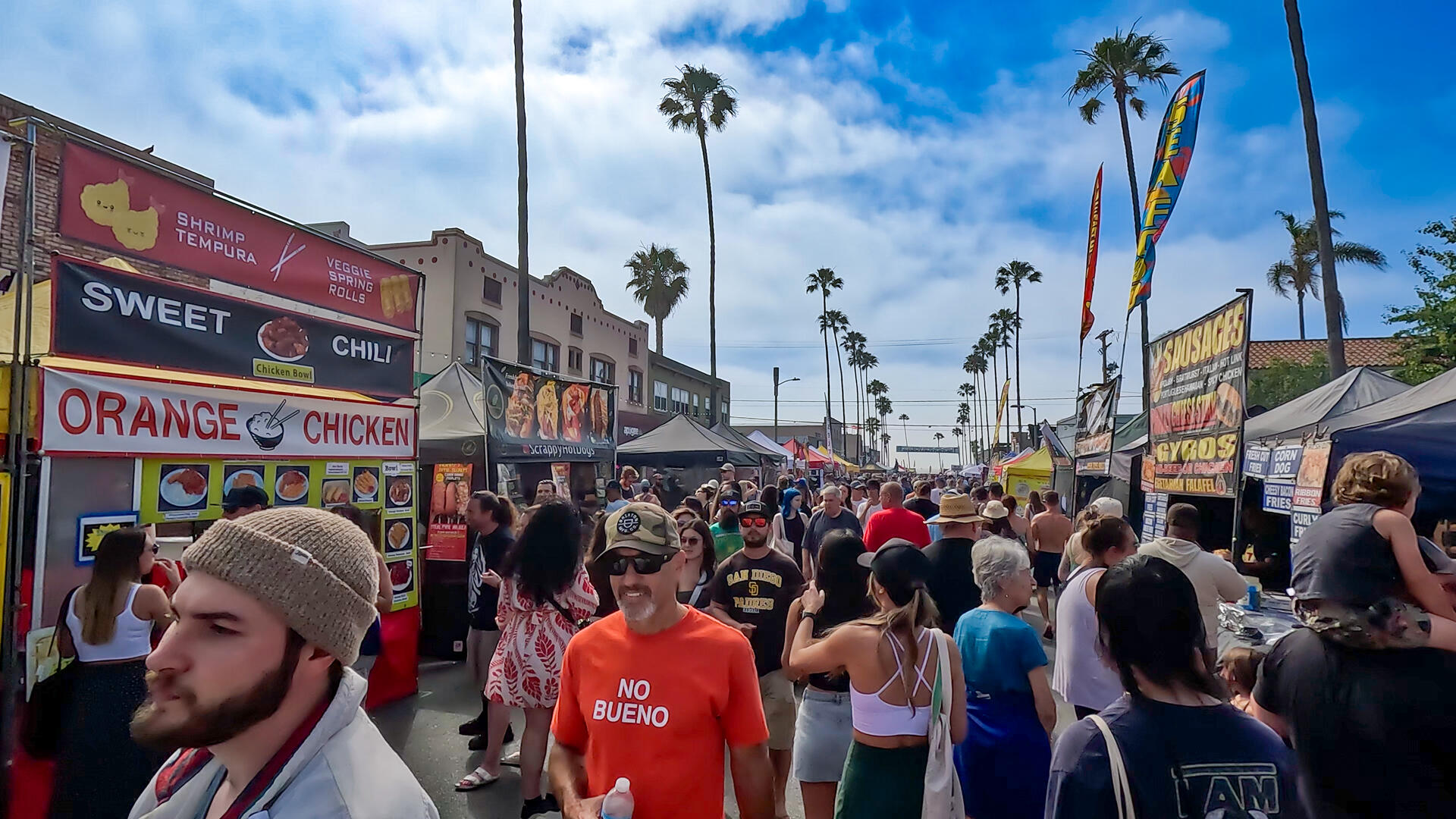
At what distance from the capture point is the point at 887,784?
9.70 ft

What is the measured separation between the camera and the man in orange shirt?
2.40m

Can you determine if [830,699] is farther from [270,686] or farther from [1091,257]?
[1091,257]

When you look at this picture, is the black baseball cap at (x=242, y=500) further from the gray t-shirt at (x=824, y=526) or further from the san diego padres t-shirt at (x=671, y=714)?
the gray t-shirt at (x=824, y=526)

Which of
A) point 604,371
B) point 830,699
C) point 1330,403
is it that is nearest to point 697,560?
point 830,699

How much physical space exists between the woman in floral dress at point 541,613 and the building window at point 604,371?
2598 cm

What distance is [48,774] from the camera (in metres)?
3.97

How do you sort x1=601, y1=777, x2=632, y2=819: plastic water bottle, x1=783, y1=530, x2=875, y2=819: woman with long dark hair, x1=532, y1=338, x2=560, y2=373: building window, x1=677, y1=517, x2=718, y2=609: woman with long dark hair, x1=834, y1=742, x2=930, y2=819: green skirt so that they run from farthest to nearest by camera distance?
x1=532, y1=338, x2=560, y2=373: building window → x1=677, y1=517, x2=718, y2=609: woman with long dark hair → x1=783, y1=530, x2=875, y2=819: woman with long dark hair → x1=834, y1=742, x2=930, y2=819: green skirt → x1=601, y1=777, x2=632, y2=819: plastic water bottle

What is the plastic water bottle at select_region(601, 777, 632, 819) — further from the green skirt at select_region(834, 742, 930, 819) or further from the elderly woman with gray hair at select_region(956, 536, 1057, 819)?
the elderly woman with gray hair at select_region(956, 536, 1057, 819)

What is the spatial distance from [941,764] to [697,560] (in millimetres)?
3371

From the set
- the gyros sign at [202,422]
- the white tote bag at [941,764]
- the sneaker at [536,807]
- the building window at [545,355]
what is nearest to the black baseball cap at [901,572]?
the white tote bag at [941,764]

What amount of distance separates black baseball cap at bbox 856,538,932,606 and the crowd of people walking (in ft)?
0.04

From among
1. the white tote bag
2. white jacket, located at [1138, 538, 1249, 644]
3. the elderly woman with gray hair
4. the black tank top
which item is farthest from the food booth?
white jacket, located at [1138, 538, 1249, 644]

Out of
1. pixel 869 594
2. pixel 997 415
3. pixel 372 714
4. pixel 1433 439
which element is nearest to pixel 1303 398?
pixel 1433 439

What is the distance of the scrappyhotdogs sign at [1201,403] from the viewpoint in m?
6.72
